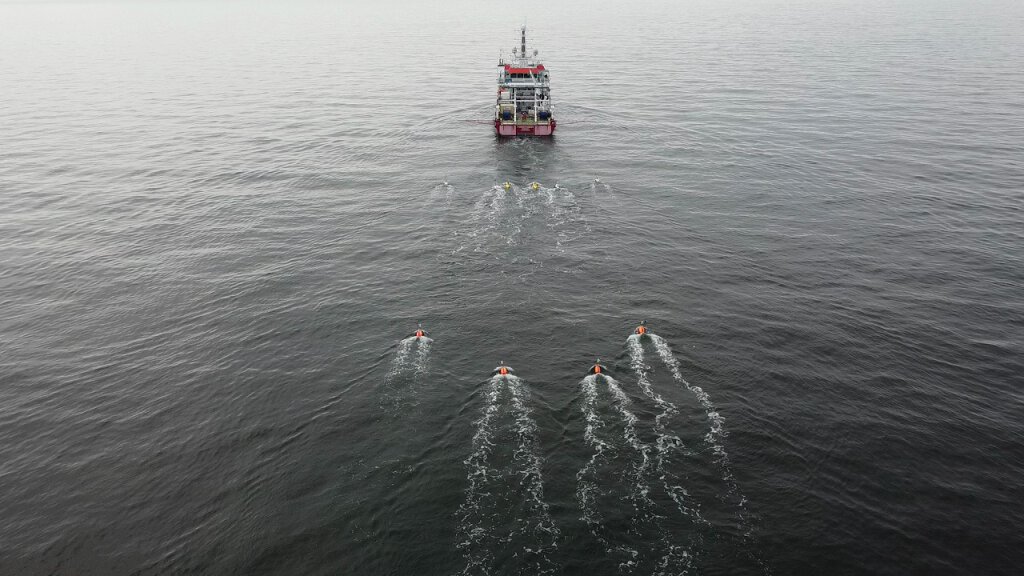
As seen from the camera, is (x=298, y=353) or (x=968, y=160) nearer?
(x=298, y=353)

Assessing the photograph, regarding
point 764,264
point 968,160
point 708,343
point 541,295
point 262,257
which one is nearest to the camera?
point 708,343

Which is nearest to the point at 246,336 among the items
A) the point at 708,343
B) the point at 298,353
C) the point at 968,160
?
the point at 298,353

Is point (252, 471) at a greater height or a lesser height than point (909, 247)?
lesser

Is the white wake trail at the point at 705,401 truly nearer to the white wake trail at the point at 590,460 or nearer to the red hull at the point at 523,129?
the white wake trail at the point at 590,460

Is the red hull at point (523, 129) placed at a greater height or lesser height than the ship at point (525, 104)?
lesser

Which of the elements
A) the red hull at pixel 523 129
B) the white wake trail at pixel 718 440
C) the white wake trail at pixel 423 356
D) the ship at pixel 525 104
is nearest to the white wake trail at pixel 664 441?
the white wake trail at pixel 718 440

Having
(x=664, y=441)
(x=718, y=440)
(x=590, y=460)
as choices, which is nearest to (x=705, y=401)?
(x=718, y=440)

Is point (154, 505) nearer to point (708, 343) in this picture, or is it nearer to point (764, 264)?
point (708, 343)
